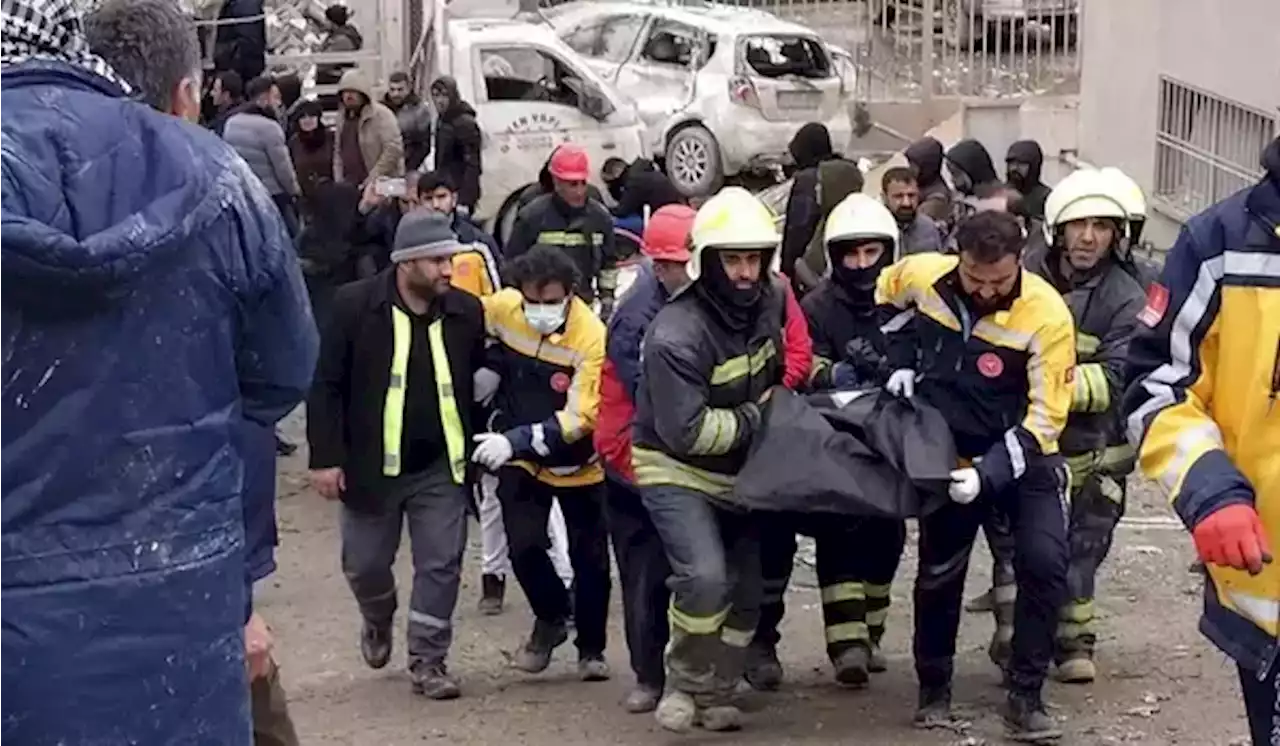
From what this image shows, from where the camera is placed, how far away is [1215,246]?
419cm

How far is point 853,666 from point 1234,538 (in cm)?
402

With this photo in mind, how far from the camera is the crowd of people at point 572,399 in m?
3.45

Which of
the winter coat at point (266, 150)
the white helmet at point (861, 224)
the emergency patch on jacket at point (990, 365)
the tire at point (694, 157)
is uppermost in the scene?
the white helmet at point (861, 224)

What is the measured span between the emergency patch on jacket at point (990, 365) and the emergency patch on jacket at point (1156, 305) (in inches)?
104

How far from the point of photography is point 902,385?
23.7 ft

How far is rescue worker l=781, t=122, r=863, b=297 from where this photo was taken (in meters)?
10.6

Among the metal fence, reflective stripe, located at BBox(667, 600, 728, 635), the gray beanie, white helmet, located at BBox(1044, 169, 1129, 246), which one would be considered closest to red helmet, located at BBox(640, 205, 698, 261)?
the gray beanie

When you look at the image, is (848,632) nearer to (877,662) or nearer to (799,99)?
(877,662)

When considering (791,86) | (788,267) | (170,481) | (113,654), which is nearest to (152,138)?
(170,481)

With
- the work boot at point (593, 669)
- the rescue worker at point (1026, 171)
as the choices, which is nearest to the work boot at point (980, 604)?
the work boot at point (593, 669)

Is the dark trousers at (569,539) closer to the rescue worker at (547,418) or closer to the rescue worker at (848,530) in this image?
the rescue worker at (547,418)

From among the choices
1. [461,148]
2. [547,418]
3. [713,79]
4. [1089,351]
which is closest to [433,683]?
[547,418]

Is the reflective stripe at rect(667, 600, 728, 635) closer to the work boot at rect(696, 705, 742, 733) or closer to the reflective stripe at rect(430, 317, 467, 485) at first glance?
the work boot at rect(696, 705, 742, 733)

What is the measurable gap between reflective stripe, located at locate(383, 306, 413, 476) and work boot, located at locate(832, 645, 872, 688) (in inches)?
66.6
